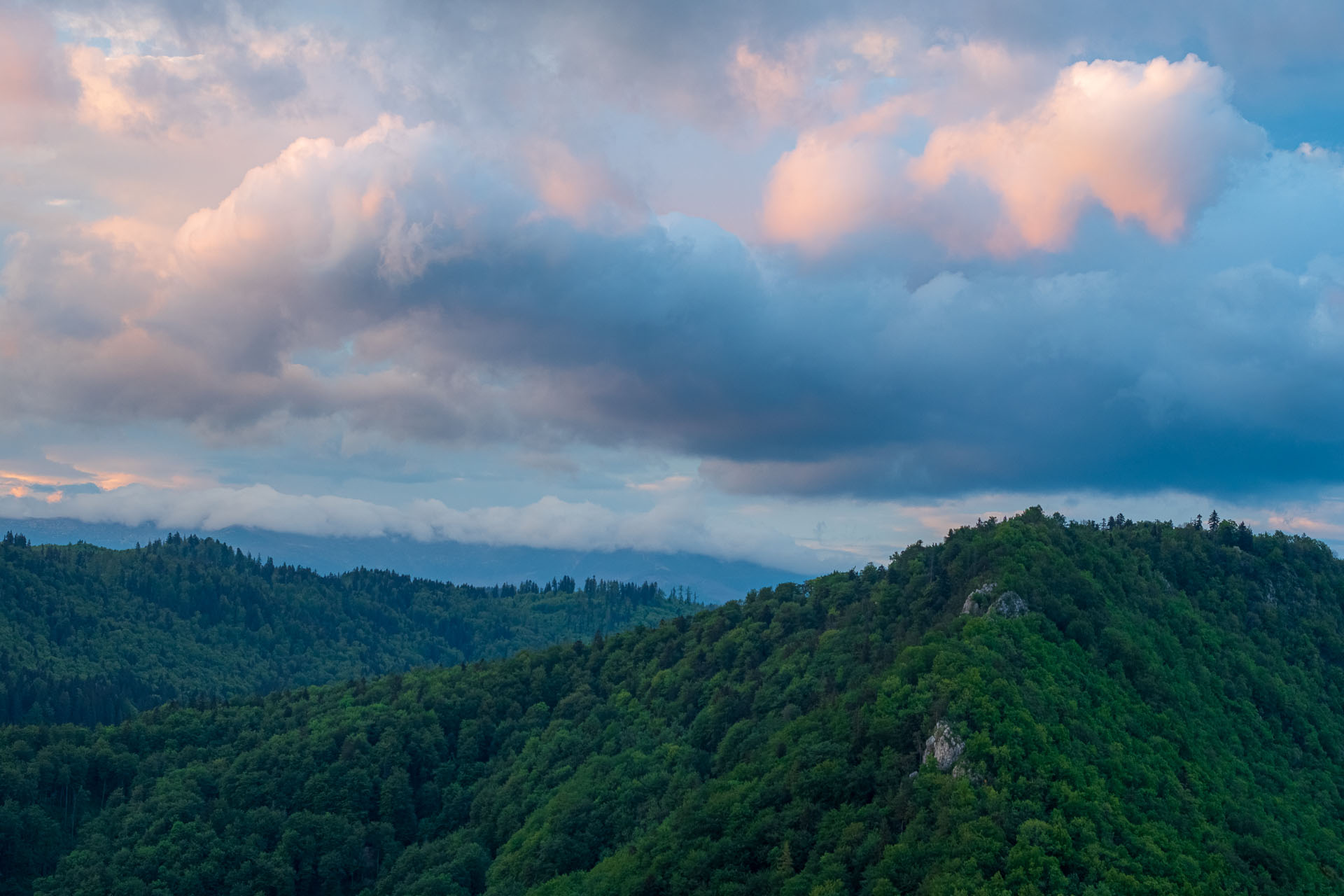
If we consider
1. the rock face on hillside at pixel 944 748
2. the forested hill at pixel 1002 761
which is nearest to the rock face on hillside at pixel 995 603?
the forested hill at pixel 1002 761

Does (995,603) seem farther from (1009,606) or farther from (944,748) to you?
(944,748)

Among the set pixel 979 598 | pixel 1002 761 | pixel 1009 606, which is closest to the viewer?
pixel 1002 761

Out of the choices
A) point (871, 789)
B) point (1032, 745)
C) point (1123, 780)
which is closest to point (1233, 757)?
point (1123, 780)

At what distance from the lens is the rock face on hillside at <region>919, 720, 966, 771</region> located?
120 meters

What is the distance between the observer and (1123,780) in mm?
126875

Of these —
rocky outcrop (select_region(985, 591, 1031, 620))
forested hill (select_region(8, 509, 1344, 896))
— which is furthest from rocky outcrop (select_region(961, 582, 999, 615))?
rocky outcrop (select_region(985, 591, 1031, 620))

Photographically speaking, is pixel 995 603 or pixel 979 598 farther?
pixel 979 598

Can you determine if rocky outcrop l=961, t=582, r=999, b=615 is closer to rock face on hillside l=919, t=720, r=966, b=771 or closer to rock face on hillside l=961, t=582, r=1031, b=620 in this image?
rock face on hillside l=961, t=582, r=1031, b=620

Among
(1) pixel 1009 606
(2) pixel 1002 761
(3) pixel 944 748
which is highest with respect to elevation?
(1) pixel 1009 606

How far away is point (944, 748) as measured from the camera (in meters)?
122

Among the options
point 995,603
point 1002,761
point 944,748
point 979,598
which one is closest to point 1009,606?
point 995,603

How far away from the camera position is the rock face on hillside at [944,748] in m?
120

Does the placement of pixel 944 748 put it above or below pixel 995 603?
below

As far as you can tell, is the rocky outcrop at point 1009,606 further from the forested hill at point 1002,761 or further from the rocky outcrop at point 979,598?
the rocky outcrop at point 979,598
